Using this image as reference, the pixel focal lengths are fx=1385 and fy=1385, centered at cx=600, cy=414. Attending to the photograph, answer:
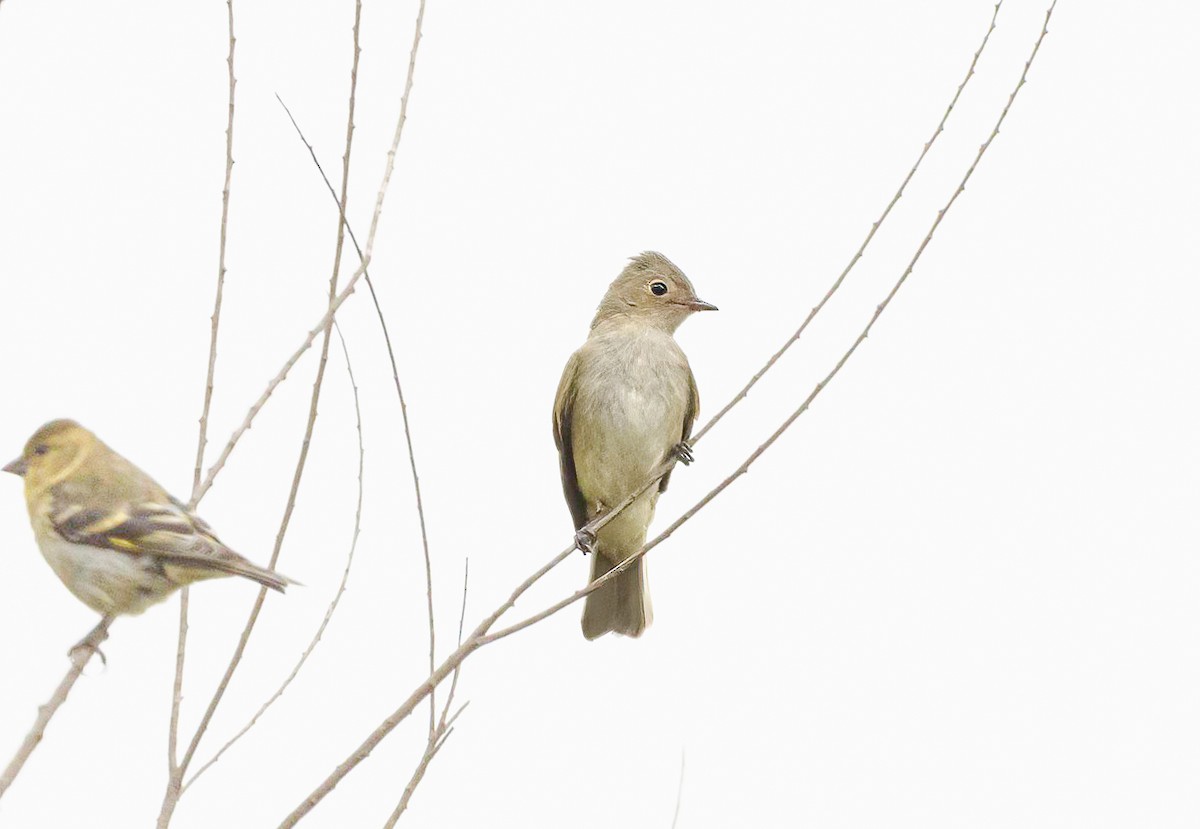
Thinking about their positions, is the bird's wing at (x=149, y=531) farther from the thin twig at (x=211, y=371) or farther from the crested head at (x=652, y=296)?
the crested head at (x=652, y=296)

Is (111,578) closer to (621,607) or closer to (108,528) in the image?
(108,528)

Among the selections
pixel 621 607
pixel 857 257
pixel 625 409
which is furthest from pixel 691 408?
pixel 857 257

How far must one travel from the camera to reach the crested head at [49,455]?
15.4 feet

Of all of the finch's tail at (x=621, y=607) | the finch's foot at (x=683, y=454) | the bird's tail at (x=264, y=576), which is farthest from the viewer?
the finch's tail at (x=621, y=607)

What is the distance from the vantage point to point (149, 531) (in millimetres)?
4328

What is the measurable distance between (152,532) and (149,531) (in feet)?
0.04

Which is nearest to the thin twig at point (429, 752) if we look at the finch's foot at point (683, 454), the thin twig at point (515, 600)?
the thin twig at point (515, 600)

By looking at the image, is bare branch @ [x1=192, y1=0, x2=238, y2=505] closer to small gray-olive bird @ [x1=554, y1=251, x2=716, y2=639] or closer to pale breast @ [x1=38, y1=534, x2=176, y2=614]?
pale breast @ [x1=38, y1=534, x2=176, y2=614]

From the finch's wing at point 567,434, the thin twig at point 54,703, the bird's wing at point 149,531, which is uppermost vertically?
the finch's wing at point 567,434

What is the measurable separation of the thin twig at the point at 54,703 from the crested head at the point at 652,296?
5241mm

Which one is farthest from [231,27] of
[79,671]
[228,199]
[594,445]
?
[594,445]

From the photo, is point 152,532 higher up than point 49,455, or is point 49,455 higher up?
point 49,455

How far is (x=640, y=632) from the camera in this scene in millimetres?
8891

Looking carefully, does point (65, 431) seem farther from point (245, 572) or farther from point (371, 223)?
point (371, 223)
